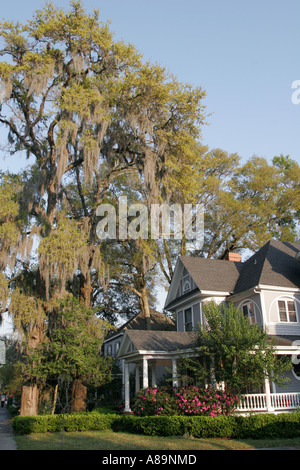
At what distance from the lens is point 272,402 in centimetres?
1616

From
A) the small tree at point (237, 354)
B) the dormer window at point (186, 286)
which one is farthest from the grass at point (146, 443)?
the dormer window at point (186, 286)

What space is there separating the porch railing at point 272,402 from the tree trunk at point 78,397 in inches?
343

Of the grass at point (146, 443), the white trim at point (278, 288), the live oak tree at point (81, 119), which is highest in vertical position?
the live oak tree at point (81, 119)

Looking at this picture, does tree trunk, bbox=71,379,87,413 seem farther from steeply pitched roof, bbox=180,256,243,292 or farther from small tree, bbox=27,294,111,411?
steeply pitched roof, bbox=180,256,243,292

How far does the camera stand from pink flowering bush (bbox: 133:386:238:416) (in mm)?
14555

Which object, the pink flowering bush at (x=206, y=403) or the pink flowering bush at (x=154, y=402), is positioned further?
the pink flowering bush at (x=154, y=402)

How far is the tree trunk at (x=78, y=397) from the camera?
20672mm

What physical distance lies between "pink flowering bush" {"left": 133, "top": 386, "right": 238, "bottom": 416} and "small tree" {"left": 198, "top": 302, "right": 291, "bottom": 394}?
537 mm

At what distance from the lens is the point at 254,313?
19.7 metres

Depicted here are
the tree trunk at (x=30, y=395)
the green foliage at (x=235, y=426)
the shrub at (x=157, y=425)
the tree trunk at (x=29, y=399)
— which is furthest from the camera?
the tree trunk at (x=29, y=399)

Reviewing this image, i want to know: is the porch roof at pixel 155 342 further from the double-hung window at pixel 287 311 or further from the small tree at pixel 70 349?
the double-hung window at pixel 287 311

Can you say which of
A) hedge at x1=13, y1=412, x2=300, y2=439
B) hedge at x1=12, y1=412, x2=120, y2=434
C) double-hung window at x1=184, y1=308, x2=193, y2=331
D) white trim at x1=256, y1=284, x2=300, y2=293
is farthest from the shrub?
double-hung window at x1=184, y1=308, x2=193, y2=331

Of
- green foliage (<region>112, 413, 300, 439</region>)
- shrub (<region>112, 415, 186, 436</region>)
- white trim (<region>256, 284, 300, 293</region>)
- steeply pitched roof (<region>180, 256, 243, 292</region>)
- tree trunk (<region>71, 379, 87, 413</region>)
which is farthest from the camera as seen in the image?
steeply pitched roof (<region>180, 256, 243, 292</region>)
